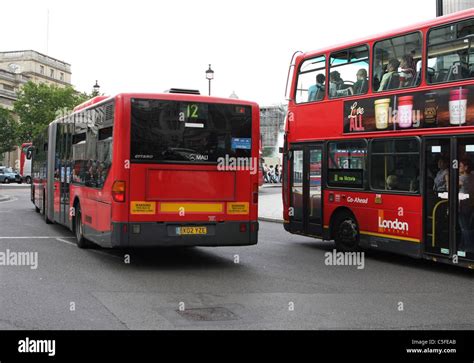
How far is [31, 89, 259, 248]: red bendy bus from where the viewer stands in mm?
9711

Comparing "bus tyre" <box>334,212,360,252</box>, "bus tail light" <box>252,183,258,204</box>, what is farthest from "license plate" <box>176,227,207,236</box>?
"bus tyre" <box>334,212,360,252</box>

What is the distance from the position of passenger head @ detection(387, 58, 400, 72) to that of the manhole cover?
5.97 metres

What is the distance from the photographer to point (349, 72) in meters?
12.0

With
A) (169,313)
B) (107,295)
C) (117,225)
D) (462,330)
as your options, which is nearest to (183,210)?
(117,225)

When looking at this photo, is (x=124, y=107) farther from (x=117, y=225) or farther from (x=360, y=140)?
(x=360, y=140)

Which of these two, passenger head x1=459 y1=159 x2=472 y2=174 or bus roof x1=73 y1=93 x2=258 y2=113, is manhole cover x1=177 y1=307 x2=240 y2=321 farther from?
passenger head x1=459 y1=159 x2=472 y2=174

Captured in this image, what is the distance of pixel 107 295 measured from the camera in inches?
309

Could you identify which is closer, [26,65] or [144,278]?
[144,278]

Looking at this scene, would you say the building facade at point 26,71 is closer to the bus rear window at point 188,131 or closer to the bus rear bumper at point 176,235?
the bus rear window at point 188,131

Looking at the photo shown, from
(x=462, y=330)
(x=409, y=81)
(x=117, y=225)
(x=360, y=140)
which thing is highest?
(x=409, y=81)

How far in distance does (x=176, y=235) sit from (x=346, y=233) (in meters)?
3.90
